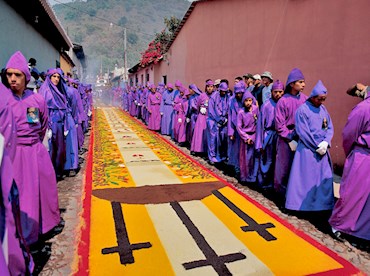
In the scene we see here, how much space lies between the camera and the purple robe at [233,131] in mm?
6554

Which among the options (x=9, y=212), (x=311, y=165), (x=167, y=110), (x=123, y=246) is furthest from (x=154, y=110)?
(x=9, y=212)

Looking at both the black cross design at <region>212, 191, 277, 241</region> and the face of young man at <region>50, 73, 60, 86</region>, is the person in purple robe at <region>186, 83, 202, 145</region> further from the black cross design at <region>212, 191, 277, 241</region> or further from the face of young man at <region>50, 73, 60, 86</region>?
the black cross design at <region>212, 191, 277, 241</region>

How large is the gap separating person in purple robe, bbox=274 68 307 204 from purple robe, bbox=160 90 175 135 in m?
7.79

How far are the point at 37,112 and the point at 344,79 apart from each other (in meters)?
5.84

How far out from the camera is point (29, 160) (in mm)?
3504

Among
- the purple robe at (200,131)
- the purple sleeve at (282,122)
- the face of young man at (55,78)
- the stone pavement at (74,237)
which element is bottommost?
the stone pavement at (74,237)

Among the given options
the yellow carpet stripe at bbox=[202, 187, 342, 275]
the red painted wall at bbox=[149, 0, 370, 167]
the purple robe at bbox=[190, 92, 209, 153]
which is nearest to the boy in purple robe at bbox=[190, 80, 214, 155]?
the purple robe at bbox=[190, 92, 209, 153]

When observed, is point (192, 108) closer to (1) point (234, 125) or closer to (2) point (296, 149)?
(1) point (234, 125)

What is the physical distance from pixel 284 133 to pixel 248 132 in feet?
4.20

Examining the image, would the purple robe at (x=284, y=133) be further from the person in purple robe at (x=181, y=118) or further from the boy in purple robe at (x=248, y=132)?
the person in purple robe at (x=181, y=118)

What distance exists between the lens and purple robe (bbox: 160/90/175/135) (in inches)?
499

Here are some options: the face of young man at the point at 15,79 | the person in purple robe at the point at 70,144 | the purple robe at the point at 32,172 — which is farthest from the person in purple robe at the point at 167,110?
the face of young man at the point at 15,79

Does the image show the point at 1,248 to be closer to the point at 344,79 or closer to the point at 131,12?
the point at 344,79

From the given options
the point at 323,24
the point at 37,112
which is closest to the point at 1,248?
the point at 37,112
